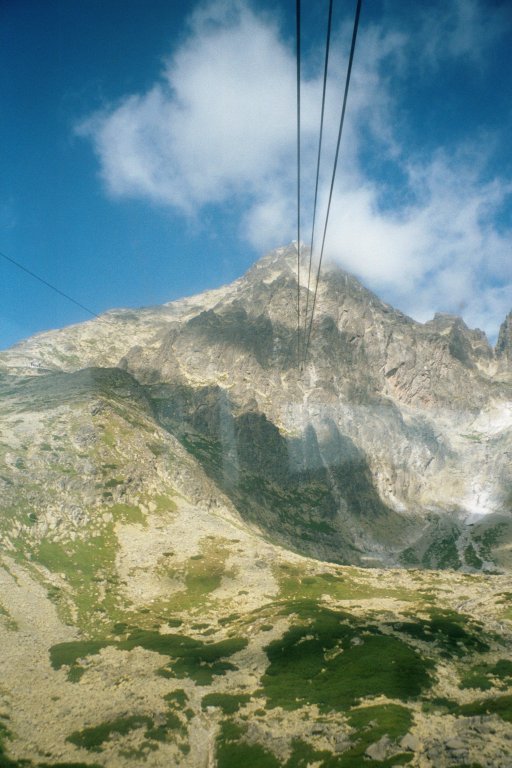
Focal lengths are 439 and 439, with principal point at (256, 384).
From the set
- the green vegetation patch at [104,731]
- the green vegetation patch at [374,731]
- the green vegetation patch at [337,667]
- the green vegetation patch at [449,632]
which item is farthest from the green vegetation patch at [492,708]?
the green vegetation patch at [104,731]

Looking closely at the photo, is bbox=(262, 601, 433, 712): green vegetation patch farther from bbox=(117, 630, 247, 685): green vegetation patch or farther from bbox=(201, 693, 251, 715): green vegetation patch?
bbox=(117, 630, 247, 685): green vegetation patch

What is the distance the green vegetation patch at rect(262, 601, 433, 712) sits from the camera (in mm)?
46344

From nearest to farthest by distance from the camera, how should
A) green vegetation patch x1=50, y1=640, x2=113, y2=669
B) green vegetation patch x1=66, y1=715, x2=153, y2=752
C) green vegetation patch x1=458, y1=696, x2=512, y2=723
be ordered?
green vegetation patch x1=458, y1=696, x2=512, y2=723 → green vegetation patch x1=66, y1=715, x2=153, y2=752 → green vegetation patch x1=50, y1=640, x2=113, y2=669

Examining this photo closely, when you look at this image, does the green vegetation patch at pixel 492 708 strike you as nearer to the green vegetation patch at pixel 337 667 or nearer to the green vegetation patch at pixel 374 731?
the green vegetation patch at pixel 374 731

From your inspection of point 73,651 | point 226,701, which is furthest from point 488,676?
point 73,651

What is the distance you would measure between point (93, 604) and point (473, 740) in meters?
Answer: 69.0

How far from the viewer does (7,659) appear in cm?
5447

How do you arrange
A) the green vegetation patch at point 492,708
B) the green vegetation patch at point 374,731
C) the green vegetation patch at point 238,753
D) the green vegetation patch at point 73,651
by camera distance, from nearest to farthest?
the green vegetation patch at point 374,731 → the green vegetation patch at point 238,753 → the green vegetation patch at point 492,708 → the green vegetation patch at point 73,651

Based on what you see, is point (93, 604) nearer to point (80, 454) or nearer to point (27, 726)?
point (27, 726)

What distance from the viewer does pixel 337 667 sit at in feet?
178

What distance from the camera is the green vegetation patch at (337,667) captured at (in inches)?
1825

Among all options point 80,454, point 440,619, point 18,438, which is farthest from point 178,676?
point 18,438

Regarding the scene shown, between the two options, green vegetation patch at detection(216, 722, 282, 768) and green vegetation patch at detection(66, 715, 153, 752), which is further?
green vegetation patch at detection(66, 715, 153, 752)

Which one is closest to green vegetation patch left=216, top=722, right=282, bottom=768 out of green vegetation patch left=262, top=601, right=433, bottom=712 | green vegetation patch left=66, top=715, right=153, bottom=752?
green vegetation patch left=262, top=601, right=433, bottom=712
